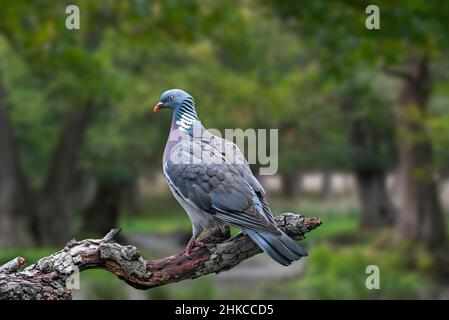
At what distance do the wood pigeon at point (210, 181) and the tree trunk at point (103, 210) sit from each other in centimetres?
1981

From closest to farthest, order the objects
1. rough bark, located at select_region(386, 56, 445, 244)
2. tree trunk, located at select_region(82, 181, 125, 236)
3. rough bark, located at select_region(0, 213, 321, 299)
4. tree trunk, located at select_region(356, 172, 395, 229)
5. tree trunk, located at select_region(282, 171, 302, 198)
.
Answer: rough bark, located at select_region(0, 213, 321, 299) < rough bark, located at select_region(386, 56, 445, 244) < tree trunk, located at select_region(82, 181, 125, 236) < tree trunk, located at select_region(356, 172, 395, 229) < tree trunk, located at select_region(282, 171, 302, 198)

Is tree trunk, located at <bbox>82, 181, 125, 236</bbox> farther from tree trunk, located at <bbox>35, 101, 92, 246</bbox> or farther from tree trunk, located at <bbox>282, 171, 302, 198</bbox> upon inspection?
tree trunk, located at <bbox>282, 171, 302, 198</bbox>

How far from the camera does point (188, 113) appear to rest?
3752mm

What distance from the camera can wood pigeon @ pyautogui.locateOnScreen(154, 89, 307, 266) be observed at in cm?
376

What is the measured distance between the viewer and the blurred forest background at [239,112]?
1272cm

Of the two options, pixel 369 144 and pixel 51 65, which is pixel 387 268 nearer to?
pixel 369 144

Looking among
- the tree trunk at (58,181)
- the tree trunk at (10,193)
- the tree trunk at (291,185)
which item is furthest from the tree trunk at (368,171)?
the tree trunk at (10,193)

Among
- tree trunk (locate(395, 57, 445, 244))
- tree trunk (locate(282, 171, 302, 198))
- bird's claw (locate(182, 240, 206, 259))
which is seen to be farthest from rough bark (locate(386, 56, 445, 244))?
tree trunk (locate(282, 171, 302, 198))

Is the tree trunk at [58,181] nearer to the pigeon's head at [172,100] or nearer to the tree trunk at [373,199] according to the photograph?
the tree trunk at [373,199]

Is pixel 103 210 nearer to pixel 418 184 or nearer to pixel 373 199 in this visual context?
pixel 373 199

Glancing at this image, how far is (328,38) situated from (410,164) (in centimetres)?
986

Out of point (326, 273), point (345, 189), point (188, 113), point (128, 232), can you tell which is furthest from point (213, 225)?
point (345, 189)

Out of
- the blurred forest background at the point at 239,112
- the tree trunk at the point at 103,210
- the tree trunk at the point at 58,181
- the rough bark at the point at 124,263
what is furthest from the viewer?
the tree trunk at the point at 103,210

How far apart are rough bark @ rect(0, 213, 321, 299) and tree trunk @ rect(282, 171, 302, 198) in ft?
121
